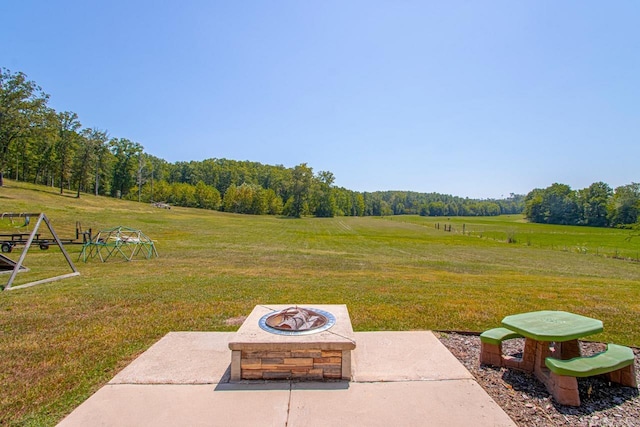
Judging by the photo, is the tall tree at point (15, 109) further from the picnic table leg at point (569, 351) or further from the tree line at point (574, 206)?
the tree line at point (574, 206)

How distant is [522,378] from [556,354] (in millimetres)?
564

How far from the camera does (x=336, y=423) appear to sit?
8.68 ft

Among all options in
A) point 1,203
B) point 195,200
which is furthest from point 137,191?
point 1,203

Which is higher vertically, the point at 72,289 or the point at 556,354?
the point at 556,354

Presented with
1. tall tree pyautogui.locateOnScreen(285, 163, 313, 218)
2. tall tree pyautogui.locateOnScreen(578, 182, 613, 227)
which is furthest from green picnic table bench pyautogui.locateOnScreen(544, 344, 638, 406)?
tall tree pyautogui.locateOnScreen(578, 182, 613, 227)

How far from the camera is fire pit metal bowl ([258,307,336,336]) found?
356 cm

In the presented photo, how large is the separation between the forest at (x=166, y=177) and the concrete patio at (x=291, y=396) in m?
35.1

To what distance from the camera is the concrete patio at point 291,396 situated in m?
2.70

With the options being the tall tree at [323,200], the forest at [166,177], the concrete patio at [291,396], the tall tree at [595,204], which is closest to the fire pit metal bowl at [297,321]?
the concrete patio at [291,396]

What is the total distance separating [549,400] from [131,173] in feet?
254

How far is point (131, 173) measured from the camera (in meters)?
68.5

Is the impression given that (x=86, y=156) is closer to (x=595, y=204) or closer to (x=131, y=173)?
(x=131, y=173)

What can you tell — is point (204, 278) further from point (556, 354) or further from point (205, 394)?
point (556, 354)

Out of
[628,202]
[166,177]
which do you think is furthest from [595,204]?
[166,177]
